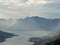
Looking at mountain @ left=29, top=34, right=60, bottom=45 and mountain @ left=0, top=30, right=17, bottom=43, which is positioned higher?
mountain @ left=0, top=30, right=17, bottom=43

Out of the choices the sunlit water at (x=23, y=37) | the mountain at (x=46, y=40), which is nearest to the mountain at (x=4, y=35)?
the sunlit water at (x=23, y=37)

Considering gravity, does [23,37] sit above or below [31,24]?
below

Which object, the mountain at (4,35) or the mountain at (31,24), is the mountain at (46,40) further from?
the mountain at (4,35)

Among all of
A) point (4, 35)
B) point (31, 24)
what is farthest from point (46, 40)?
point (4, 35)

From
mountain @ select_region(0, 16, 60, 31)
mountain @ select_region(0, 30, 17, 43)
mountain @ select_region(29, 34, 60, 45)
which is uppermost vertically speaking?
mountain @ select_region(0, 16, 60, 31)

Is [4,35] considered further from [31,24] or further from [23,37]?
[31,24]

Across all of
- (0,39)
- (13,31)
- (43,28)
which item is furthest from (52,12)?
(0,39)

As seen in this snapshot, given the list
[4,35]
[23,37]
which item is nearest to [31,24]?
[23,37]

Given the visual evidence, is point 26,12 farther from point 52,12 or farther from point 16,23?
point 52,12

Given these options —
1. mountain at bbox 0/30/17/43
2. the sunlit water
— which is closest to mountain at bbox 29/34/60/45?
the sunlit water

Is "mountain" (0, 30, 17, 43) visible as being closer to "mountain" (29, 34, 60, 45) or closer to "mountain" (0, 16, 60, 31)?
"mountain" (0, 16, 60, 31)

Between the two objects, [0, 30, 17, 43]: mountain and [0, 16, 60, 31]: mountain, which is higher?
[0, 16, 60, 31]: mountain
